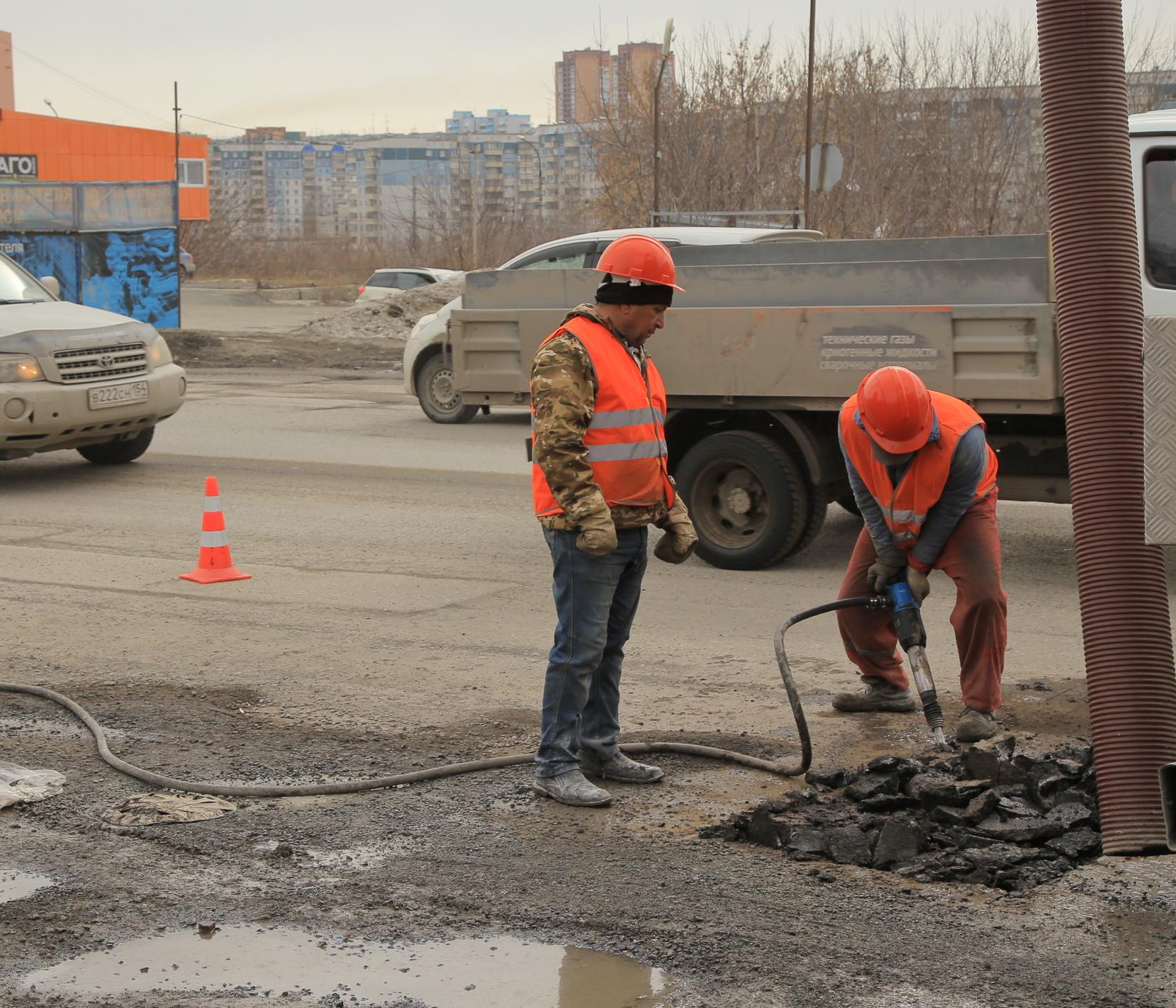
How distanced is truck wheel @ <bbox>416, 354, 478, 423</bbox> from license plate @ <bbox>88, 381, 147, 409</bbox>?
4.30 metres

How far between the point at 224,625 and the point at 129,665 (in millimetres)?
797

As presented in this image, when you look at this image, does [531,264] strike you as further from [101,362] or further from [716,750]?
[716,750]

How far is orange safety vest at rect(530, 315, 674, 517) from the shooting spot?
16.3 feet

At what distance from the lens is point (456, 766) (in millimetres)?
5359

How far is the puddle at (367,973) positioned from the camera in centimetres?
374

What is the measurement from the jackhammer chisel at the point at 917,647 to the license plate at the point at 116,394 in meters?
7.83

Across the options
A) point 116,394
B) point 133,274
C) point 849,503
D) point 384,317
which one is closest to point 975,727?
point 849,503

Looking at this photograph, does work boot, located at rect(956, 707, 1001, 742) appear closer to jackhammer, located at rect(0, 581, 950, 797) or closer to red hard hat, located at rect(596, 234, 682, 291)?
jackhammer, located at rect(0, 581, 950, 797)

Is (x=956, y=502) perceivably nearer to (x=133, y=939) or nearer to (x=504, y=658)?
(x=504, y=658)

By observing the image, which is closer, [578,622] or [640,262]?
[640,262]

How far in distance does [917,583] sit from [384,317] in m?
25.1

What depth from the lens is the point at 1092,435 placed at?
3.78m

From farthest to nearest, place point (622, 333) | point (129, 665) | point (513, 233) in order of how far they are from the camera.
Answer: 1. point (513, 233)
2. point (129, 665)
3. point (622, 333)

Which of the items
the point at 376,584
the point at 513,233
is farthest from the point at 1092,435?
the point at 513,233
